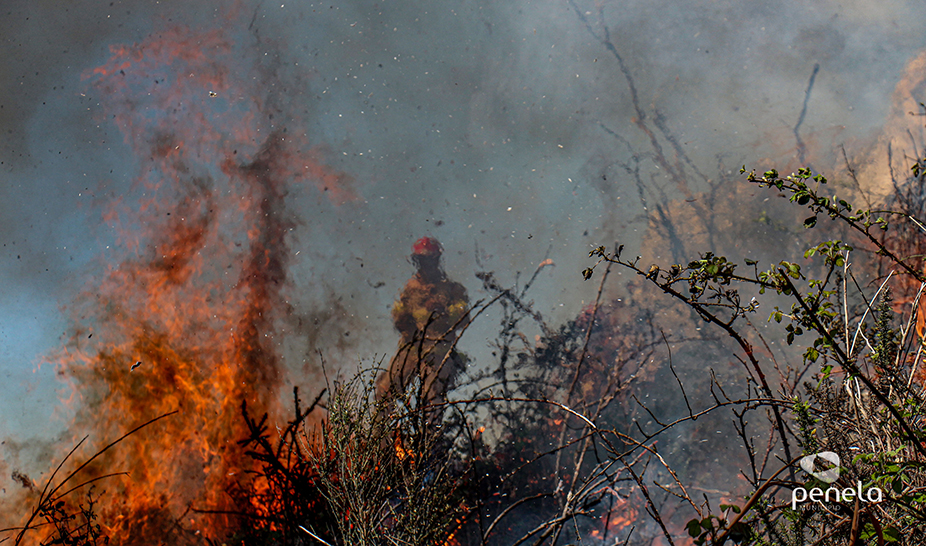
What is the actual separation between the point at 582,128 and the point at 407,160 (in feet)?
6.66

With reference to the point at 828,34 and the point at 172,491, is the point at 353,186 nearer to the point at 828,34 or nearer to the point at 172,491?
the point at 172,491

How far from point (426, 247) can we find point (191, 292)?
276 centimetres

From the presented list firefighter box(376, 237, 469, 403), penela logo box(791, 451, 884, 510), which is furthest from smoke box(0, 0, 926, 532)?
penela logo box(791, 451, 884, 510)

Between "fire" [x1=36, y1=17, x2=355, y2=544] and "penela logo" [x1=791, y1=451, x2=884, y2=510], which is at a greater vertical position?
"fire" [x1=36, y1=17, x2=355, y2=544]

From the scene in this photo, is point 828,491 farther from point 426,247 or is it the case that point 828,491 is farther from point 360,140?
point 360,140

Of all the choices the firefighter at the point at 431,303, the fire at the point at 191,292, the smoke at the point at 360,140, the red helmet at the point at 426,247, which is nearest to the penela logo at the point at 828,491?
the smoke at the point at 360,140

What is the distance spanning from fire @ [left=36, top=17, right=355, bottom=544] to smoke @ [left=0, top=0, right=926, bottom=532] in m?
0.04

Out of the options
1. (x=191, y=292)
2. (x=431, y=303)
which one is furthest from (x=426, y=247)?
(x=191, y=292)

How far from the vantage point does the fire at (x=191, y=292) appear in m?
6.03

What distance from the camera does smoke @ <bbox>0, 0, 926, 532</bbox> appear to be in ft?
19.7

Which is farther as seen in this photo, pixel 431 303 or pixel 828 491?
pixel 431 303

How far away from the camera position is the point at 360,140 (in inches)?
245

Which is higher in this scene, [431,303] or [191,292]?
[191,292]

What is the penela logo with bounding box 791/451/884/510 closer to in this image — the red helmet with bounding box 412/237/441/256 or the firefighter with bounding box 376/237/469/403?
the firefighter with bounding box 376/237/469/403
